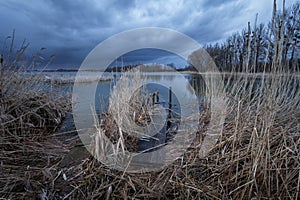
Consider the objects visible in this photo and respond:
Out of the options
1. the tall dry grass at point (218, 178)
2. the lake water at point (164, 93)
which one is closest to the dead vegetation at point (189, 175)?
the tall dry grass at point (218, 178)

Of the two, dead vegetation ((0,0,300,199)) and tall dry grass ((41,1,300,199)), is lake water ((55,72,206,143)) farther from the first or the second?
tall dry grass ((41,1,300,199))

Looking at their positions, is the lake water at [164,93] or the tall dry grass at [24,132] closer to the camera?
the tall dry grass at [24,132]

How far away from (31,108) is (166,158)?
1942 mm

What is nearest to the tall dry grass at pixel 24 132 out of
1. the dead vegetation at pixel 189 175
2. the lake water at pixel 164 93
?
the dead vegetation at pixel 189 175

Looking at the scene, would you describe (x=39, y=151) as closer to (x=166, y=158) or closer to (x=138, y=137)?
(x=138, y=137)

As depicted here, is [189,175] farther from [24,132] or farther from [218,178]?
[24,132]

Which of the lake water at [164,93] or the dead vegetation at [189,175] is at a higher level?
the lake water at [164,93]

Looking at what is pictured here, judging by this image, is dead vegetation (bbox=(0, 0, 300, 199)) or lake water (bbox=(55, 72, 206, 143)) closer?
dead vegetation (bbox=(0, 0, 300, 199))

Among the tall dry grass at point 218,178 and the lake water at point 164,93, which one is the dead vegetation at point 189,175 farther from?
the lake water at point 164,93

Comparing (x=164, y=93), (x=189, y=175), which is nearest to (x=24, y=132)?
(x=189, y=175)

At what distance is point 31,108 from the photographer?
214cm

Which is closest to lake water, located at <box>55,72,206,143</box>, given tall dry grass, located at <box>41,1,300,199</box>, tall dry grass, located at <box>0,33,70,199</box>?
tall dry grass, located at <box>0,33,70,199</box>

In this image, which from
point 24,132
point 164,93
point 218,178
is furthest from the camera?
point 164,93

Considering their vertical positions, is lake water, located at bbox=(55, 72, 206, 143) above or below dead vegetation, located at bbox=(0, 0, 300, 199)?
above
